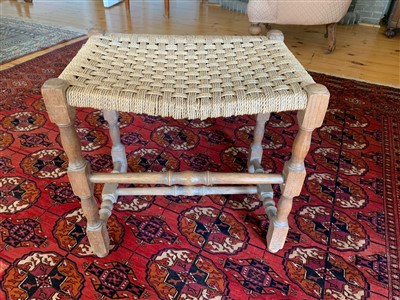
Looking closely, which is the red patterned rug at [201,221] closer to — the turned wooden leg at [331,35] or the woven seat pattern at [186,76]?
the woven seat pattern at [186,76]

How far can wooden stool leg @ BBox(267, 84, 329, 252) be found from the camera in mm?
619

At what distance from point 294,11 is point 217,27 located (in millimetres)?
791

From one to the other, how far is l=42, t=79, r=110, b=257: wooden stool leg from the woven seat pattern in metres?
0.02

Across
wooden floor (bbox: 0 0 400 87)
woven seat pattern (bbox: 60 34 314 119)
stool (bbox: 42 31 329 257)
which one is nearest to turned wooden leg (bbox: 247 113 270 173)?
stool (bbox: 42 31 329 257)

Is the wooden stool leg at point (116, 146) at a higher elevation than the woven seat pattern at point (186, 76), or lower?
lower

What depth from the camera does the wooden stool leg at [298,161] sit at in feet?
2.03

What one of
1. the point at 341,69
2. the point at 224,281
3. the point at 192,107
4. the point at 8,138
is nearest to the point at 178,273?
the point at 224,281

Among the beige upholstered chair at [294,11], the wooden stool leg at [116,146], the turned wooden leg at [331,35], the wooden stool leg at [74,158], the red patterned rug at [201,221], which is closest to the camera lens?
the wooden stool leg at [74,158]

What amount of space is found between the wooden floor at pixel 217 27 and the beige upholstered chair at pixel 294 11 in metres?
0.22

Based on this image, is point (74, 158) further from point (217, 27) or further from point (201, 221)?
point (217, 27)

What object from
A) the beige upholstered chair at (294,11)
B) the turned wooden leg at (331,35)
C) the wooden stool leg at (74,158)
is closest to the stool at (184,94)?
the wooden stool leg at (74,158)

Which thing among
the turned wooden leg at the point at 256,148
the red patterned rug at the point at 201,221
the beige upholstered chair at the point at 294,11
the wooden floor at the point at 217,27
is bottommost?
the red patterned rug at the point at 201,221

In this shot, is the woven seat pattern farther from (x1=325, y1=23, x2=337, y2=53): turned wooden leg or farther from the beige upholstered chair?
(x1=325, y1=23, x2=337, y2=53): turned wooden leg

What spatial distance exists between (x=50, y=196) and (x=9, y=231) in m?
0.14
